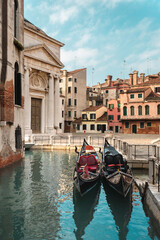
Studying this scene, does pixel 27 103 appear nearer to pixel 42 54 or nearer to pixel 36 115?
pixel 36 115

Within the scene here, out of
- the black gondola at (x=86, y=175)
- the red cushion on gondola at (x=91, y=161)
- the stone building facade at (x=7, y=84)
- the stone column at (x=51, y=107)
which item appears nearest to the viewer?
the black gondola at (x=86, y=175)

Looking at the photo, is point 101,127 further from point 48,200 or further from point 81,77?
point 48,200

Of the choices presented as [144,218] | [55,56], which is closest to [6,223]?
[144,218]

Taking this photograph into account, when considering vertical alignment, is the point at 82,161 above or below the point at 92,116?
below

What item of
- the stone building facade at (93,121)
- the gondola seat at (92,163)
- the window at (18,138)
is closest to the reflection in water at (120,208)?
the gondola seat at (92,163)

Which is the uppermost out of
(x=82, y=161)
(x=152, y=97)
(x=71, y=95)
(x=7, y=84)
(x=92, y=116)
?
(x=71, y=95)

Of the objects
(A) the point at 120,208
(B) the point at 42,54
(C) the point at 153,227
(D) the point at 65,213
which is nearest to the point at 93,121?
(B) the point at 42,54

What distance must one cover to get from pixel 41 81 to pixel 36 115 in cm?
464

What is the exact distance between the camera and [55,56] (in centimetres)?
3041

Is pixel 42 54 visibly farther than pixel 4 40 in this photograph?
Yes

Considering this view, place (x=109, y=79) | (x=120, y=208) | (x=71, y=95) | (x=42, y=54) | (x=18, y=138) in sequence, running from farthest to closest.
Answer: (x=109, y=79) < (x=71, y=95) < (x=42, y=54) < (x=18, y=138) < (x=120, y=208)

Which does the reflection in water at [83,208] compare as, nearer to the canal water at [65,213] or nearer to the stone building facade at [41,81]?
the canal water at [65,213]

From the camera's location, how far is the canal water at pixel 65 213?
6477 mm

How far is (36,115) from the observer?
30.1 meters
